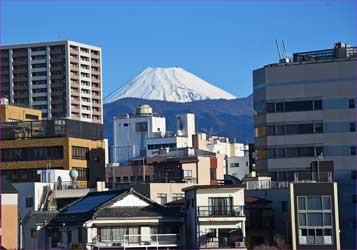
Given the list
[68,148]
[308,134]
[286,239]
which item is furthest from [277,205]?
[68,148]

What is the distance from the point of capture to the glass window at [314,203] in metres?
68.2

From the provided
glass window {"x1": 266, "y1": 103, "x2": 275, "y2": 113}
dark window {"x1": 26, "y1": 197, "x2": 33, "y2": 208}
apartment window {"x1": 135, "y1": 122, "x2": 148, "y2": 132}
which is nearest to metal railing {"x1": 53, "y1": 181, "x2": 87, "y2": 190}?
dark window {"x1": 26, "y1": 197, "x2": 33, "y2": 208}

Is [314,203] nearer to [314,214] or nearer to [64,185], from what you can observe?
[314,214]

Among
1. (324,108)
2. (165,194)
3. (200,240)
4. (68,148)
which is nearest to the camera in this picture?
(200,240)

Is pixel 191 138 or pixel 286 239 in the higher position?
pixel 191 138

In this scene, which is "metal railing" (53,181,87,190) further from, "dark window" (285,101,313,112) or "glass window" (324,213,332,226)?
"glass window" (324,213,332,226)

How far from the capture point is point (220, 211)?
65688 mm

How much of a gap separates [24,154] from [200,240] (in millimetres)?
39559

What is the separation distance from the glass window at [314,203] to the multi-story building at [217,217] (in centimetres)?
517

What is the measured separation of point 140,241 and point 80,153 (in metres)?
39.2

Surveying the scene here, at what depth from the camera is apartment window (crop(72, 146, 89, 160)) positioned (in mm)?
102094

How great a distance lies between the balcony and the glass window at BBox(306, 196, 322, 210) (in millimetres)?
9241

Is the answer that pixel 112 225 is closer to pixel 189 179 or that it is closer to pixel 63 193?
pixel 63 193

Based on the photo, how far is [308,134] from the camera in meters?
88.9
